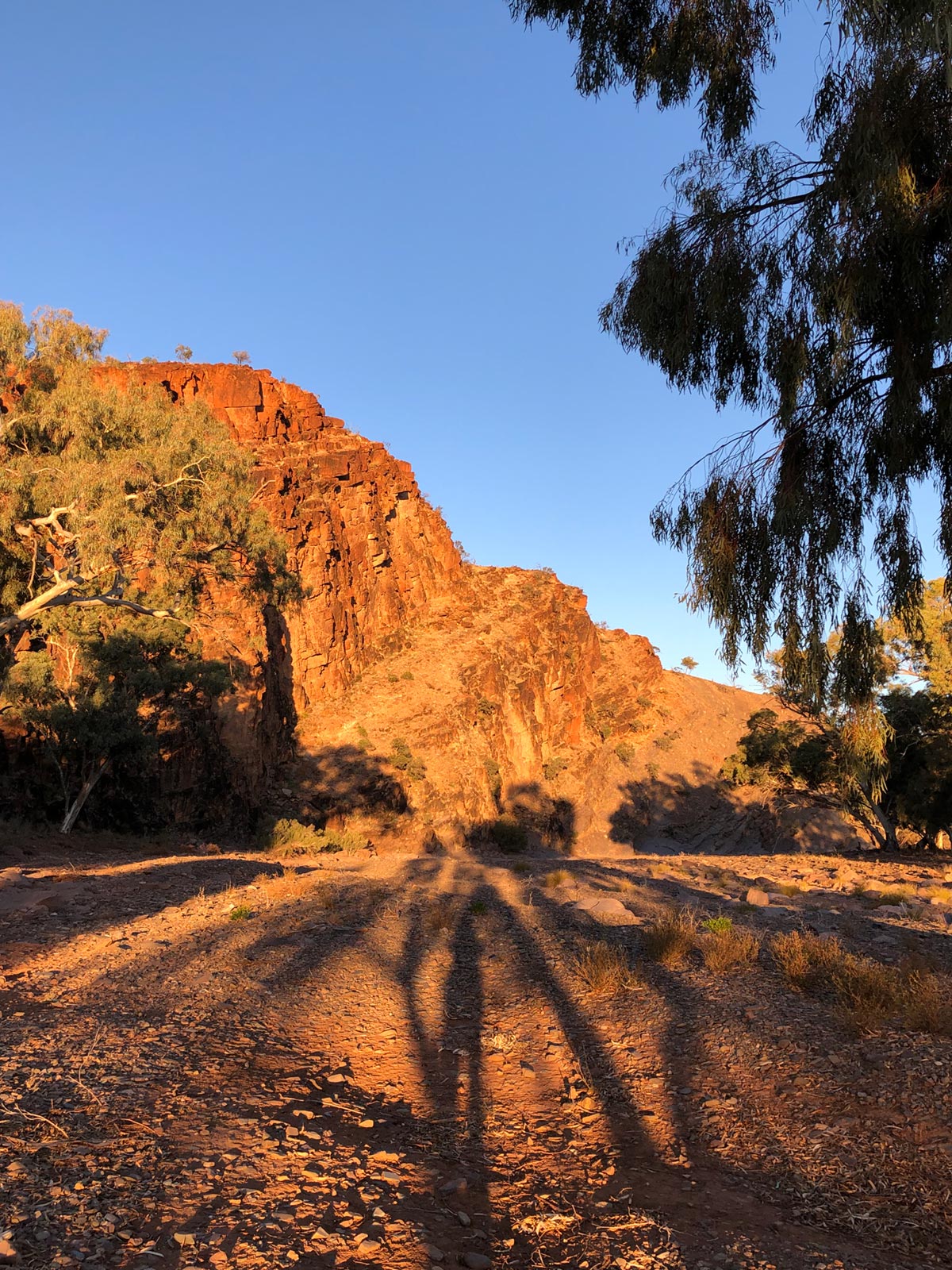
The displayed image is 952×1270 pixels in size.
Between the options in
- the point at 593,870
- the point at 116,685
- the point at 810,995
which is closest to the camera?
the point at 810,995

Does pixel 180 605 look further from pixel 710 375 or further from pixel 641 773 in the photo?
pixel 641 773

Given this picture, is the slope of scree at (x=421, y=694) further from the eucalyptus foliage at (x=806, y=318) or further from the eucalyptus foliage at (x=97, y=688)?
the eucalyptus foliage at (x=806, y=318)

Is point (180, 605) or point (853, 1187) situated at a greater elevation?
point (180, 605)

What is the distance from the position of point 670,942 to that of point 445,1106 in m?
3.66

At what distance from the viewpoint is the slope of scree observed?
3891 cm

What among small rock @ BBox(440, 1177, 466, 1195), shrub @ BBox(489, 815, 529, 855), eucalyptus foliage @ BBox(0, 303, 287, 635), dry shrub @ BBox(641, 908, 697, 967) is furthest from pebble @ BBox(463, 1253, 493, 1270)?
shrub @ BBox(489, 815, 529, 855)

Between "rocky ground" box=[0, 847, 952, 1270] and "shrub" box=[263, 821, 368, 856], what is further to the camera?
"shrub" box=[263, 821, 368, 856]

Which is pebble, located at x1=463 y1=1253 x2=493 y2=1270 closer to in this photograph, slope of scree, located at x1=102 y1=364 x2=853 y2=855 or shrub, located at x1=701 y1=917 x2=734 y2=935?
shrub, located at x1=701 y1=917 x2=734 y2=935

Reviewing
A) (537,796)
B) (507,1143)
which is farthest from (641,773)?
(507,1143)

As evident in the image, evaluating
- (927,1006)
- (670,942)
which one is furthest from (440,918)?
(927,1006)

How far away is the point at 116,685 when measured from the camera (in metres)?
23.3

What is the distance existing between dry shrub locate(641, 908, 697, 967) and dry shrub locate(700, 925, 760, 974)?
0.17 m

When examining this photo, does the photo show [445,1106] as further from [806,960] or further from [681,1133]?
[806,960]

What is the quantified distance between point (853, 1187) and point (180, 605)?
50.3 ft
